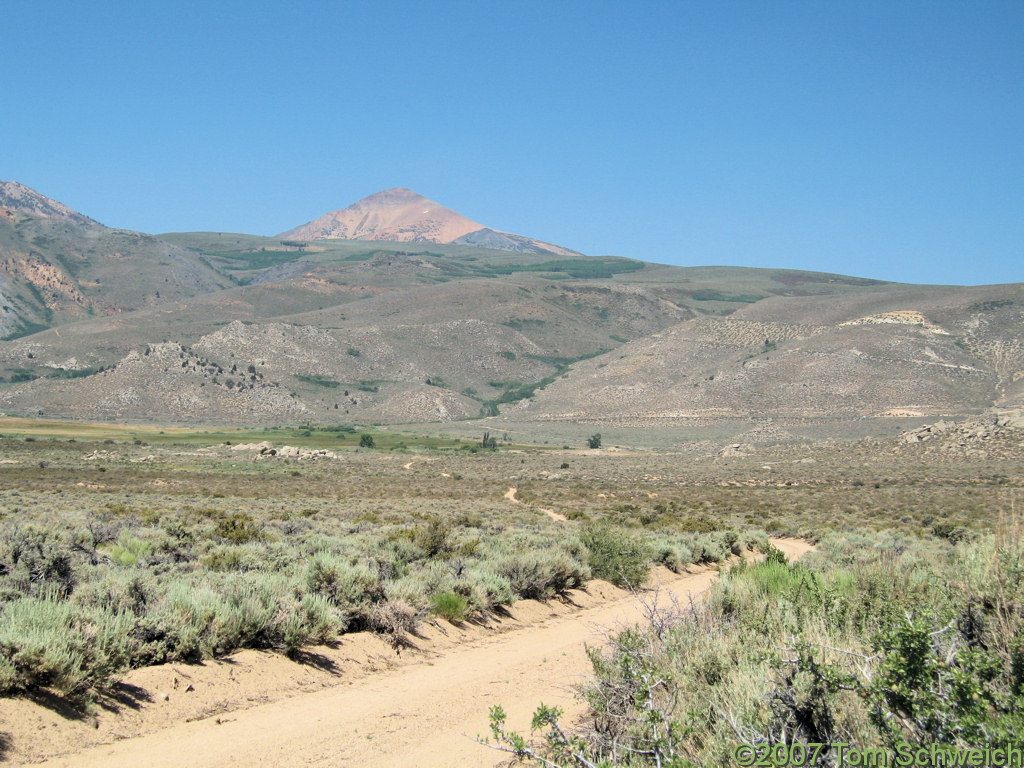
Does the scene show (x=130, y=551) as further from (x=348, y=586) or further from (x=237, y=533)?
(x=348, y=586)

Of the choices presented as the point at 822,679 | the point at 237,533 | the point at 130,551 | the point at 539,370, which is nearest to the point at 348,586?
the point at 130,551

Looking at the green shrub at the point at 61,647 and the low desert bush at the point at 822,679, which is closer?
the low desert bush at the point at 822,679

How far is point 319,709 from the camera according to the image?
703 cm

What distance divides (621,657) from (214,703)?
370cm

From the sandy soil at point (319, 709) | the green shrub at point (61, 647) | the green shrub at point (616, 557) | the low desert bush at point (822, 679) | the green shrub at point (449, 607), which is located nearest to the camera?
the low desert bush at point (822, 679)

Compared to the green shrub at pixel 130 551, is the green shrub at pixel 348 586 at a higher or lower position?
higher

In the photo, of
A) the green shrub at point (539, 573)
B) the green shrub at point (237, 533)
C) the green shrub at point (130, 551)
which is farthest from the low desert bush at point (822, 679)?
the green shrub at point (237, 533)

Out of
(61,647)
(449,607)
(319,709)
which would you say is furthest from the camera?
(449,607)

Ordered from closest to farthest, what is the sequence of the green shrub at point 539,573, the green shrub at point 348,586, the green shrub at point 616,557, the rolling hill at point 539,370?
1. the green shrub at point 348,586
2. the green shrub at point 539,573
3. the green shrub at point 616,557
4. the rolling hill at point 539,370

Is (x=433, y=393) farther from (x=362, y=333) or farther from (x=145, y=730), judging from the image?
(x=145, y=730)

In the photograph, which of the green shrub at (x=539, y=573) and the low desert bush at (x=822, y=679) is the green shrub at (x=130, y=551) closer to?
the green shrub at (x=539, y=573)

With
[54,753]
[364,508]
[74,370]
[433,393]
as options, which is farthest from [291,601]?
[74,370]

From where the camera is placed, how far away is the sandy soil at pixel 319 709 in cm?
566

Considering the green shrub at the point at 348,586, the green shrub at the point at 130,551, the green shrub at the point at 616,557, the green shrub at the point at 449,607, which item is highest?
the green shrub at the point at 348,586
